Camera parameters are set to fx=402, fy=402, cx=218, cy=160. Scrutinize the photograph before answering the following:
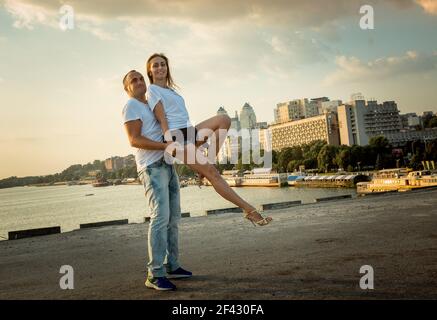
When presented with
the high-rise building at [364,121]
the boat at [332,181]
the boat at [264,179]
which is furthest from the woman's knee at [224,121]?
the high-rise building at [364,121]

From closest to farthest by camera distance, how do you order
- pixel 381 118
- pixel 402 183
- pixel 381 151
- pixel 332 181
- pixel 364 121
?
pixel 402 183 → pixel 332 181 → pixel 381 151 → pixel 364 121 → pixel 381 118

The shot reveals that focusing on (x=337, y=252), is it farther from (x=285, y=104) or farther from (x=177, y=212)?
(x=285, y=104)

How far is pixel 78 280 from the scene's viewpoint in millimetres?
4332

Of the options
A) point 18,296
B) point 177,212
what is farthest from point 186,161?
point 18,296

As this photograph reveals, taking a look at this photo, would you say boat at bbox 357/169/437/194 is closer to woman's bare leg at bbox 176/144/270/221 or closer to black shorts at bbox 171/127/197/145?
woman's bare leg at bbox 176/144/270/221

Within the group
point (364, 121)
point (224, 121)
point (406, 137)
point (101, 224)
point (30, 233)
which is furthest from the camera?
point (364, 121)

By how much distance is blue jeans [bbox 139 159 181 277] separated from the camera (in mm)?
3960

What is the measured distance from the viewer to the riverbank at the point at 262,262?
3385 mm

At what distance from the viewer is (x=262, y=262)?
4586 millimetres

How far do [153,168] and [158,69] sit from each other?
1.12 m

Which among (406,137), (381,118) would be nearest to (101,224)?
(406,137)

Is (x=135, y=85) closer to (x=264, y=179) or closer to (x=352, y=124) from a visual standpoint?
(x=264, y=179)

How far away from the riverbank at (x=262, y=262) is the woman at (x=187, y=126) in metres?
0.75
